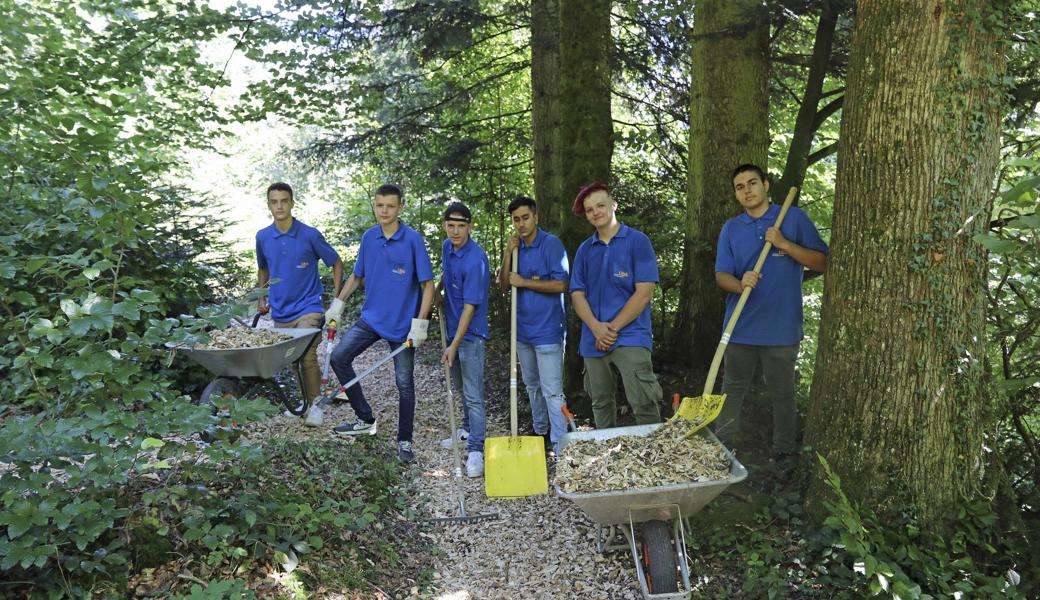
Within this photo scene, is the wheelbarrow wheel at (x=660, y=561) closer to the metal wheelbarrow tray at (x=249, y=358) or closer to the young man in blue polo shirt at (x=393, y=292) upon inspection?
the young man in blue polo shirt at (x=393, y=292)

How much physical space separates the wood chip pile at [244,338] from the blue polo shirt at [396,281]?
673mm

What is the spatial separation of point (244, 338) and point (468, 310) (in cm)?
164

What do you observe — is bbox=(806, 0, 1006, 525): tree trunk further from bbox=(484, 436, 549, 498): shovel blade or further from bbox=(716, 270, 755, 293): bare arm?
bbox=(484, 436, 549, 498): shovel blade

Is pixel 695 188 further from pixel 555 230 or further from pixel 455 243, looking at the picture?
pixel 455 243

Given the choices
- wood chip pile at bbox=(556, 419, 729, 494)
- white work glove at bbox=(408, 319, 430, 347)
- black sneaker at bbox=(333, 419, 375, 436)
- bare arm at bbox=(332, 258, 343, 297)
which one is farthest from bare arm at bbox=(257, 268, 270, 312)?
wood chip pile at bbox=(556, 419, 729, 494)

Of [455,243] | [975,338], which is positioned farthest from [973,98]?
[455,243]

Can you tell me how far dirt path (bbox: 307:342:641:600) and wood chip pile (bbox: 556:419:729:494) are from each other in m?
0.78

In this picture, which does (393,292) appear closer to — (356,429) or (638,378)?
(356,429)

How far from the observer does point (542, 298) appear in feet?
17.1

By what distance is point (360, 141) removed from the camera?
32.3 ft

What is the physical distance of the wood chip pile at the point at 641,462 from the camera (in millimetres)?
3398

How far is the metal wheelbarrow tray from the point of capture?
4.84m

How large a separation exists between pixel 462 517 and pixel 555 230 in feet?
9.56

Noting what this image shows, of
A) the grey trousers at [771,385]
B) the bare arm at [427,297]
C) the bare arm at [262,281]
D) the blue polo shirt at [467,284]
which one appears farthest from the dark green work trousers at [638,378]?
the bare arm at [262,281]
